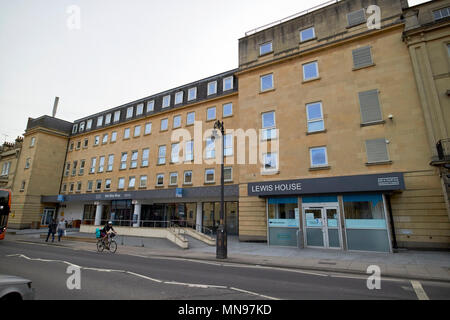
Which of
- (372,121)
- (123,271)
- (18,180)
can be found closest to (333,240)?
(372,121)

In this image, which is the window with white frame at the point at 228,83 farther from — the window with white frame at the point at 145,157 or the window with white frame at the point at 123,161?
the window with white frame at the point at 123,161

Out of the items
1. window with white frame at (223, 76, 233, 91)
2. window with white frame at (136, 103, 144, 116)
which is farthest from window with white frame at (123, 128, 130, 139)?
window with white frame at (223, 76, 233, 91)

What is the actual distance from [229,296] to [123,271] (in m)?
4.56

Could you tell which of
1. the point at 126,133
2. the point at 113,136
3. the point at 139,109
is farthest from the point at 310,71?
the point at 113,136

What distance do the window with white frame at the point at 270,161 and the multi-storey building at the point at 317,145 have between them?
0.25 feet

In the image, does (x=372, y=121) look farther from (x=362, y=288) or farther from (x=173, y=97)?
(x=173, y=97)

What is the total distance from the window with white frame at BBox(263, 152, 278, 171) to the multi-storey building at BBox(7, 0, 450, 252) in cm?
8

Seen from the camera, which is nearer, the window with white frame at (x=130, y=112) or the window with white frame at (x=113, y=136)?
the window with white frame at (x=130, y=112)

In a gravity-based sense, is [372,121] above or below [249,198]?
above

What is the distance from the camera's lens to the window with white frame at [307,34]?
60.4 ft

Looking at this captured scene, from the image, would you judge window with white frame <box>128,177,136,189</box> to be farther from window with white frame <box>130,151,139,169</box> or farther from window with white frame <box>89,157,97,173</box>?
window with white frame <box>89,157,97,173</box>

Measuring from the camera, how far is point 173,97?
1119 inches

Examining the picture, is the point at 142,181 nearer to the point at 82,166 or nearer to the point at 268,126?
the point at 82,166

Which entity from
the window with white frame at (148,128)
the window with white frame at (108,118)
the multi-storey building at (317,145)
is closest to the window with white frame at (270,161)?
the multi-storey building at (317,145)
